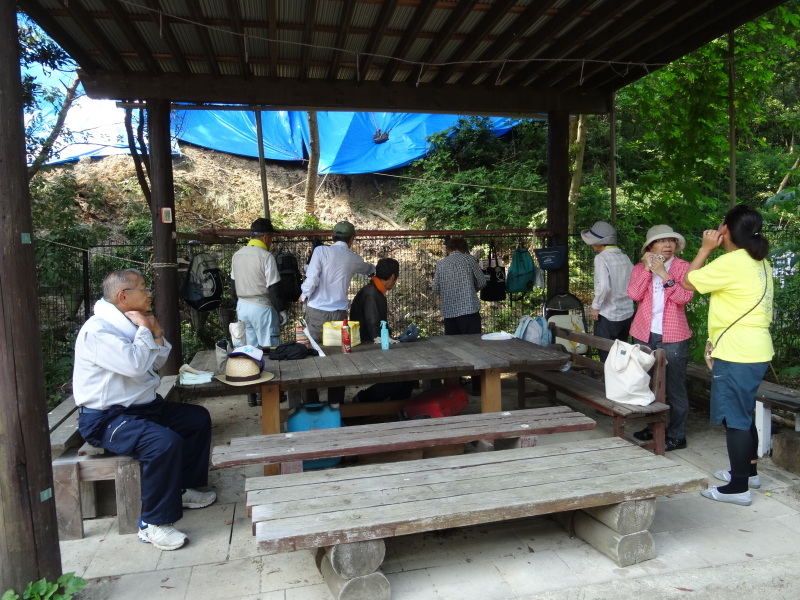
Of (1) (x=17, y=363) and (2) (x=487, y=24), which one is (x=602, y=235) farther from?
(1) (x=17, y=363)

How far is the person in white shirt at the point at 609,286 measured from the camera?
5453mm

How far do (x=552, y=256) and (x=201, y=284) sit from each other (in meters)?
4.03

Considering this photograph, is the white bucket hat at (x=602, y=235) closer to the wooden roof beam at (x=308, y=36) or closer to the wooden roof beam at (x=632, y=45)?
the wooden roof beam at (x=632, y=45)

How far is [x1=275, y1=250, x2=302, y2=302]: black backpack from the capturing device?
6.65m

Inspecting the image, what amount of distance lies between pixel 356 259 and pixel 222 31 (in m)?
2.26

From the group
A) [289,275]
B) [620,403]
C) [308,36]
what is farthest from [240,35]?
[620,403]

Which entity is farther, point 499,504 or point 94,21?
point 94,21

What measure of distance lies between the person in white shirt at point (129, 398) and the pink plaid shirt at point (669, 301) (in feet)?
11.6


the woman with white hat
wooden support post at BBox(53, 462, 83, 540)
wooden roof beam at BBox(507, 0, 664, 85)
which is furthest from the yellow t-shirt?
wooden support post at BBox(53, 462, 83, 540)

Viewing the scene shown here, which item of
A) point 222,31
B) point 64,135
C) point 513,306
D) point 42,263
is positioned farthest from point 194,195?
point 222,31

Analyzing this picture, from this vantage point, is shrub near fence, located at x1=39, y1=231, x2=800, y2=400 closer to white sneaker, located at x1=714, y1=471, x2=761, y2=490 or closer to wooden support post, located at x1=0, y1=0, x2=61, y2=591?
white sneaker, located at x1=714, y1=471, x2=761, y2=490

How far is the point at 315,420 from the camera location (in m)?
4.43

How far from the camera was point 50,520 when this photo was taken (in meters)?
2.80

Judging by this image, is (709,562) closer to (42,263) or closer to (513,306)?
(513,306)
